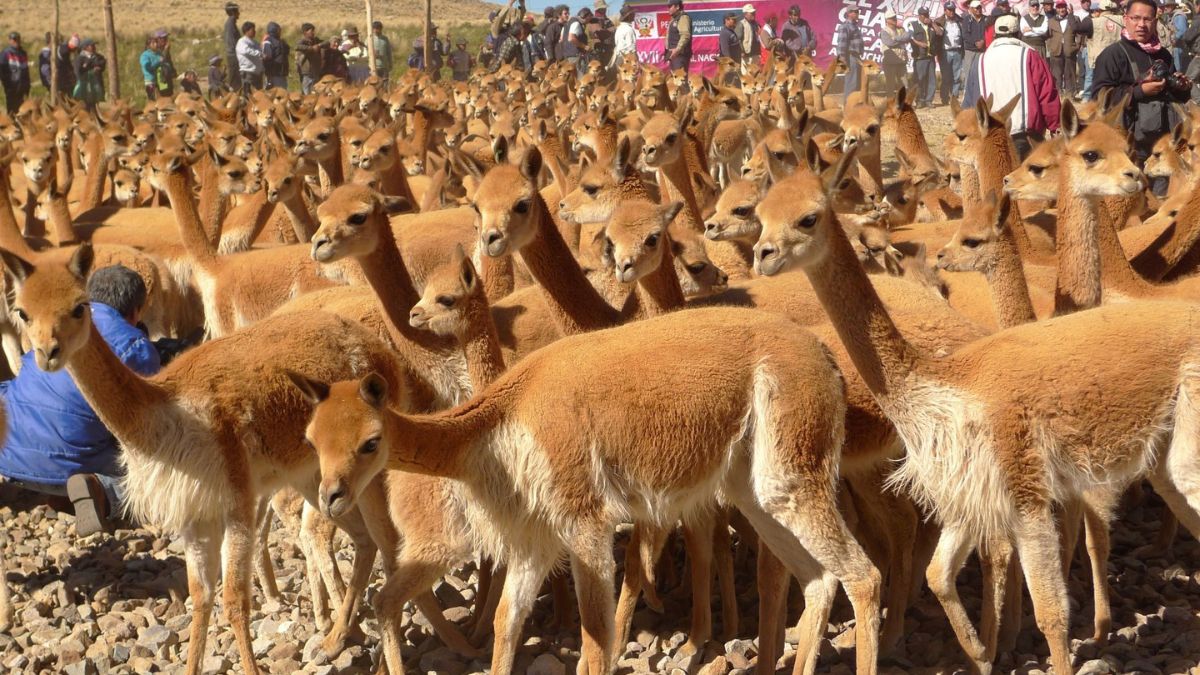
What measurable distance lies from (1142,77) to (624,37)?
59.6 feet

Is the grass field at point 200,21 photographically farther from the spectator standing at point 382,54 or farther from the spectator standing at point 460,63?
the spectator standing at point 382,54

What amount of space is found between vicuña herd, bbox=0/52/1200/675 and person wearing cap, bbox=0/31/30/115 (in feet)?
67.9

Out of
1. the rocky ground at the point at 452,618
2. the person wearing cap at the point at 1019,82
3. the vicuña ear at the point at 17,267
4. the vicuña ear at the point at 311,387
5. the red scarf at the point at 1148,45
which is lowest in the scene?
the rocky ground at the point at 452,618

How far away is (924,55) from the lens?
1021 inches

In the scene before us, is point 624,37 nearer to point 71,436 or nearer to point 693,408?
point 71,436

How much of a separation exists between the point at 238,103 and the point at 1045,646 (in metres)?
15.4

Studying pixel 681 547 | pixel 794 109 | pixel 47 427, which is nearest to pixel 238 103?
pixel 794 109

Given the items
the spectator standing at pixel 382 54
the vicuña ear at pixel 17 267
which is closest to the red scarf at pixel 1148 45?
the vicuña ear at pixel 17 267

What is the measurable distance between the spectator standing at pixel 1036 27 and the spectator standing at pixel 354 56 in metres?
12.8

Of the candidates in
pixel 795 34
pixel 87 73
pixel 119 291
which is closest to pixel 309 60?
pixel 87 73

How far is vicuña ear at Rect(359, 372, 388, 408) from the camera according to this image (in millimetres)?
4227

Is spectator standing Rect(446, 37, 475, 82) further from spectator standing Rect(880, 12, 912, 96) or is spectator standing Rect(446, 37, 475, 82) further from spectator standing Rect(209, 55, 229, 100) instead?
spectator standing Rect(880, 12, 912, 96)

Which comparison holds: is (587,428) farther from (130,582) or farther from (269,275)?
(269,275)

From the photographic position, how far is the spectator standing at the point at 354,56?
27938 millimetres
